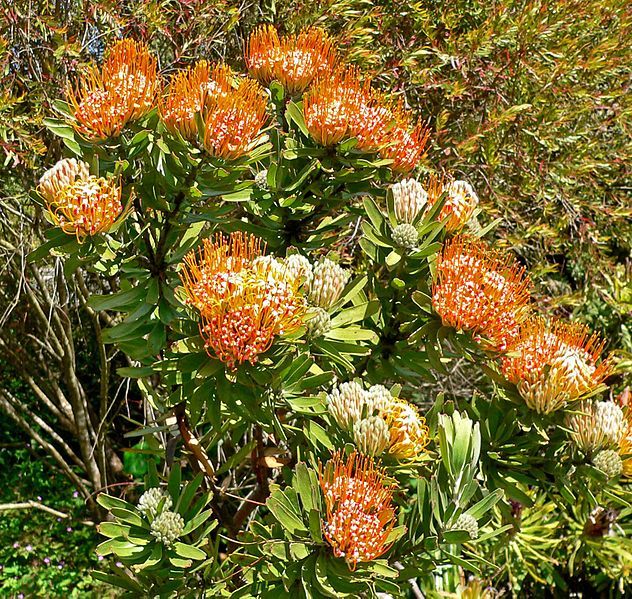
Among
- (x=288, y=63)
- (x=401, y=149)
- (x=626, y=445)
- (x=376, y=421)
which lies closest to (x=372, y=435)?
(x=376, y=421)

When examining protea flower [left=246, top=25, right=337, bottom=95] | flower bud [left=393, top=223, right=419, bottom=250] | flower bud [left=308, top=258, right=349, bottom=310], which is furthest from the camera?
protea flower [left=246, top=25, right=337, bottom=95]

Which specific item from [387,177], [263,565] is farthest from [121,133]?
[263,565]

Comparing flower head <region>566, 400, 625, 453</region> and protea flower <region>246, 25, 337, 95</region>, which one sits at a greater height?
protea flower <region>246, 25, 337, 95</region>

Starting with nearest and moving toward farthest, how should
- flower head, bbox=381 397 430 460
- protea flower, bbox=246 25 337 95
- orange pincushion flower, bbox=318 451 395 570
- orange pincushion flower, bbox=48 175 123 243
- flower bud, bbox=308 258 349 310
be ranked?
orange pincushion flower, bbox=318 451 395 570
orange pincushion flower, bbox=48 175 123 243
flower head, bbox=381 397 430 460
flower bud, bbox=308 258 349 310
protea flower, bbox=246 25 337 95

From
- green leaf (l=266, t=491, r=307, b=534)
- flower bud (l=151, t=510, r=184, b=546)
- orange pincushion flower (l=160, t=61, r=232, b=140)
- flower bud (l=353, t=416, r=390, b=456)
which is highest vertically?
orange pincushion flower (l=160, t=61, r=232, b=140)

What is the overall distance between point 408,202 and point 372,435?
621 millimetres

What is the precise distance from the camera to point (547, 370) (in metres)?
1.59

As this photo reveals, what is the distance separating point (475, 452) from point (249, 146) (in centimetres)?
83

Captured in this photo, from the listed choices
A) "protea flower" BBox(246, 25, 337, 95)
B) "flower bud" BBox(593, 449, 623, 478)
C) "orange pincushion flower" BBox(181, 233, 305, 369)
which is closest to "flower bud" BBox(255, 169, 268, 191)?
"protea flower" BBox(246, 25, 337, 95)

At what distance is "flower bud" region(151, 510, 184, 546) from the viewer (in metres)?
1.54

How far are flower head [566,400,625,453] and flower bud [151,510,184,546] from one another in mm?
955

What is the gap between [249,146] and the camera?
4.90 feet

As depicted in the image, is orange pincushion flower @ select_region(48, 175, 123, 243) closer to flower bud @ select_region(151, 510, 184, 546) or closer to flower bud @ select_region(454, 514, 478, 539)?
flower bud @ select_region(151, 510, 184, 546)

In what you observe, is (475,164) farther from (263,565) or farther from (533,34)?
(263,565)
